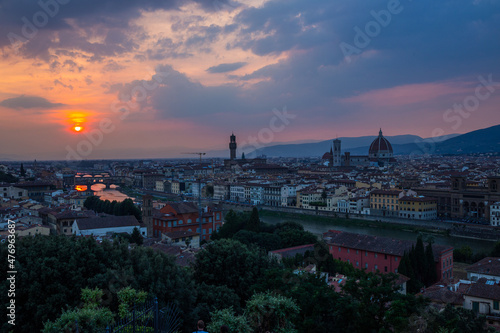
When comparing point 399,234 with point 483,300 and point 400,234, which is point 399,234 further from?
point 483,300

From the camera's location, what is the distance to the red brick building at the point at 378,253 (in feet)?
27.9

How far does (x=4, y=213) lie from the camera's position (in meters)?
12.1

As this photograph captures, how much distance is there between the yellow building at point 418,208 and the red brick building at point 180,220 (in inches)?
358

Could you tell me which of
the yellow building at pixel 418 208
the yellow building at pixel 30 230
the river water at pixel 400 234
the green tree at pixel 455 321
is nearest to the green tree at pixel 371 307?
the green tree at pixel 455 321

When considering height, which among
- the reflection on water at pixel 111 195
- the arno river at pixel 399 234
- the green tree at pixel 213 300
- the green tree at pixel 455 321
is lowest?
the arno river at pixel 399 234

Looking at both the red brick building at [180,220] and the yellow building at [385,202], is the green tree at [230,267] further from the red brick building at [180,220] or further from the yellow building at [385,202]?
the yellow building at [385,202]

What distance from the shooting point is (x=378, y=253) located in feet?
29.1

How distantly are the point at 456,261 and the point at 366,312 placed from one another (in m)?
7.84

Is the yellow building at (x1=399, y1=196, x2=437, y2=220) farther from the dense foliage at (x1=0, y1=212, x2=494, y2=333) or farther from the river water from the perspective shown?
the dense foliage at (x1=0, y1=212, x2=494, y2=333)

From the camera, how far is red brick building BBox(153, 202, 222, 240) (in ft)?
38.0

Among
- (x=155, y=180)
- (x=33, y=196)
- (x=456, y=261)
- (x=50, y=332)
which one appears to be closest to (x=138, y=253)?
(x=50, y=332)

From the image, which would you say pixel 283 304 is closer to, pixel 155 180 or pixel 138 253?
pixel 138 253

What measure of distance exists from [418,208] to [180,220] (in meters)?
10.4

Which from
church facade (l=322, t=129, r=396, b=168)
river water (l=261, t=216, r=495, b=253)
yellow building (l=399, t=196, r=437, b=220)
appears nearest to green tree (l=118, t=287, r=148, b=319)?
river water (l=261, t=216, r=495, b=253)
